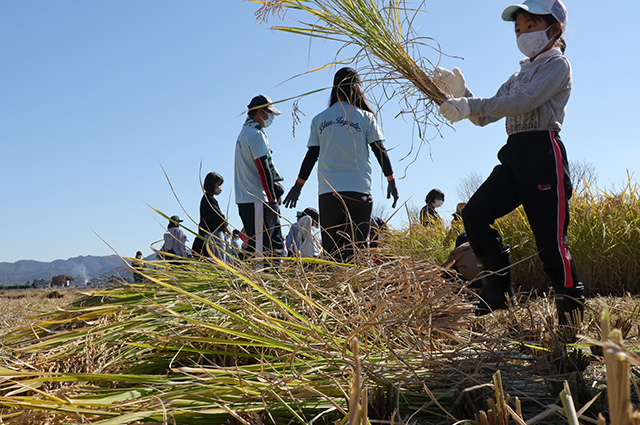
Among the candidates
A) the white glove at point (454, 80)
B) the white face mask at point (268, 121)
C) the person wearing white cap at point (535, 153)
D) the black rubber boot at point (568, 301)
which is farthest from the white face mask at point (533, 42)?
the white face mask at point (268, 121)

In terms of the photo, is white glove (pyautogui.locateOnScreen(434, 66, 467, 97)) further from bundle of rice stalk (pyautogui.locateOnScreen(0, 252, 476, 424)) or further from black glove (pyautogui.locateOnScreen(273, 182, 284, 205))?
black glove (pyautogui.locateOnScreen(273, 182, 284, 205))

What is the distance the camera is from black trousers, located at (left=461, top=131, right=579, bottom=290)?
2.26 metres

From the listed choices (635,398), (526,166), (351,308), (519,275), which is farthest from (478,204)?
(519,275)

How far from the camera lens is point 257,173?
482 cm

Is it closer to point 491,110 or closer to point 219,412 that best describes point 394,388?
point 219,412

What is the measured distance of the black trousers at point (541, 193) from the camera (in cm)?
226

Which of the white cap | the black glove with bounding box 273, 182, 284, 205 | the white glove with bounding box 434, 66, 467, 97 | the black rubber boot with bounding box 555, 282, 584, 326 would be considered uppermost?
the white cap

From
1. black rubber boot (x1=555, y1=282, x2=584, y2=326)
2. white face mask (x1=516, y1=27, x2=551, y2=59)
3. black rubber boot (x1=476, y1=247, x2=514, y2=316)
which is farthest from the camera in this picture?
black rubber boot (x1=476, y1=247, x2=514, y2=316)

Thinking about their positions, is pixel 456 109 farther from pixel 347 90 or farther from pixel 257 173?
pixel 257 173

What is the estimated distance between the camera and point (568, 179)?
7.59ft

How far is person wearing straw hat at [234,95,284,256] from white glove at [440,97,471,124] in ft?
8.25

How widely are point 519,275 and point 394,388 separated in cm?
396

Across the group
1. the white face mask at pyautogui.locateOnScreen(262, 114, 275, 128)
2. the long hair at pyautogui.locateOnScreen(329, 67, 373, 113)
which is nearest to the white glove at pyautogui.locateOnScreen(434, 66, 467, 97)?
the long hair at pyautogui.locateOnScreen(329, 67, 373, 113)

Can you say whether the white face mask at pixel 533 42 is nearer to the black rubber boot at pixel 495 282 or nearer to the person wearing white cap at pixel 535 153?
the person wearing white cap at pixel 535 153
